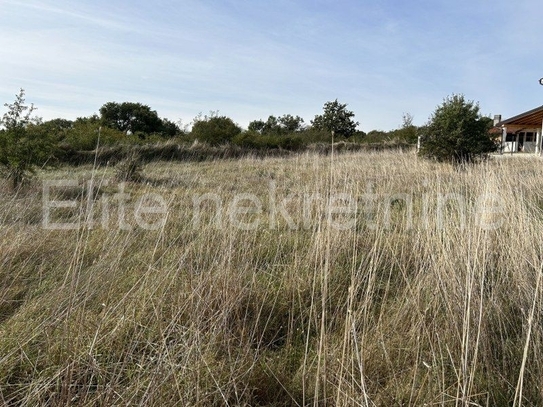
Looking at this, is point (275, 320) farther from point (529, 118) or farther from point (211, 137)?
point (529, 118)

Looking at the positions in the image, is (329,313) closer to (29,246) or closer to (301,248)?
(301,248)

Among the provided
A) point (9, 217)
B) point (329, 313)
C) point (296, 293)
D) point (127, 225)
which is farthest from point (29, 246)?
point (329, 313)

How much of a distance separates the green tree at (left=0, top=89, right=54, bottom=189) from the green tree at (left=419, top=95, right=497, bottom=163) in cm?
947

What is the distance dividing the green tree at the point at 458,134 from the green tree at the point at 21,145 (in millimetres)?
9468

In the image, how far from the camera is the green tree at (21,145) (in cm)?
572

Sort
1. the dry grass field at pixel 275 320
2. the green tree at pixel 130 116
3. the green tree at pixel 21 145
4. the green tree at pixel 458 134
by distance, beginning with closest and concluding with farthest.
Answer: the dry grass field at pixel 275 320 → the green tree at pixel 21 145 → the green tree at pixel 458 134 → the green tree at pixel 130 116

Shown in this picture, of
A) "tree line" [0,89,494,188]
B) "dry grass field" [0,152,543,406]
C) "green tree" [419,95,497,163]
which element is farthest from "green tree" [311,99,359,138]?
"dry grass field" [0,152,543,406]

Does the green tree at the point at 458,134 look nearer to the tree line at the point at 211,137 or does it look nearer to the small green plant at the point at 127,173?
the tree line at the point at 211,137

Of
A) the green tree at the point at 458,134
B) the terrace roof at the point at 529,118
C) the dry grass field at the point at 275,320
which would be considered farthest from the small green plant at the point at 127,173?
the terrace roof at the point at 529,118

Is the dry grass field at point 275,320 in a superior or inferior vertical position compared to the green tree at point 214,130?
inferior

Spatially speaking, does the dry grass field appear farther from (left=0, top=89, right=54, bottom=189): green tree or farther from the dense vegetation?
(left=0, top=89, right=54, bottom=189): green tree

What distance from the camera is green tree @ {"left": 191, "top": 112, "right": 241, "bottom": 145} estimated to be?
17406 mm

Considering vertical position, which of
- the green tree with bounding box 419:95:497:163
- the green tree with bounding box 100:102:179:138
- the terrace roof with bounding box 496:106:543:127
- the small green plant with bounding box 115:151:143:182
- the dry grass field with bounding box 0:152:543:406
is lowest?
the dry grass field with bounding box 0:152:543:406

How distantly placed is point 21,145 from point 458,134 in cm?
1002
